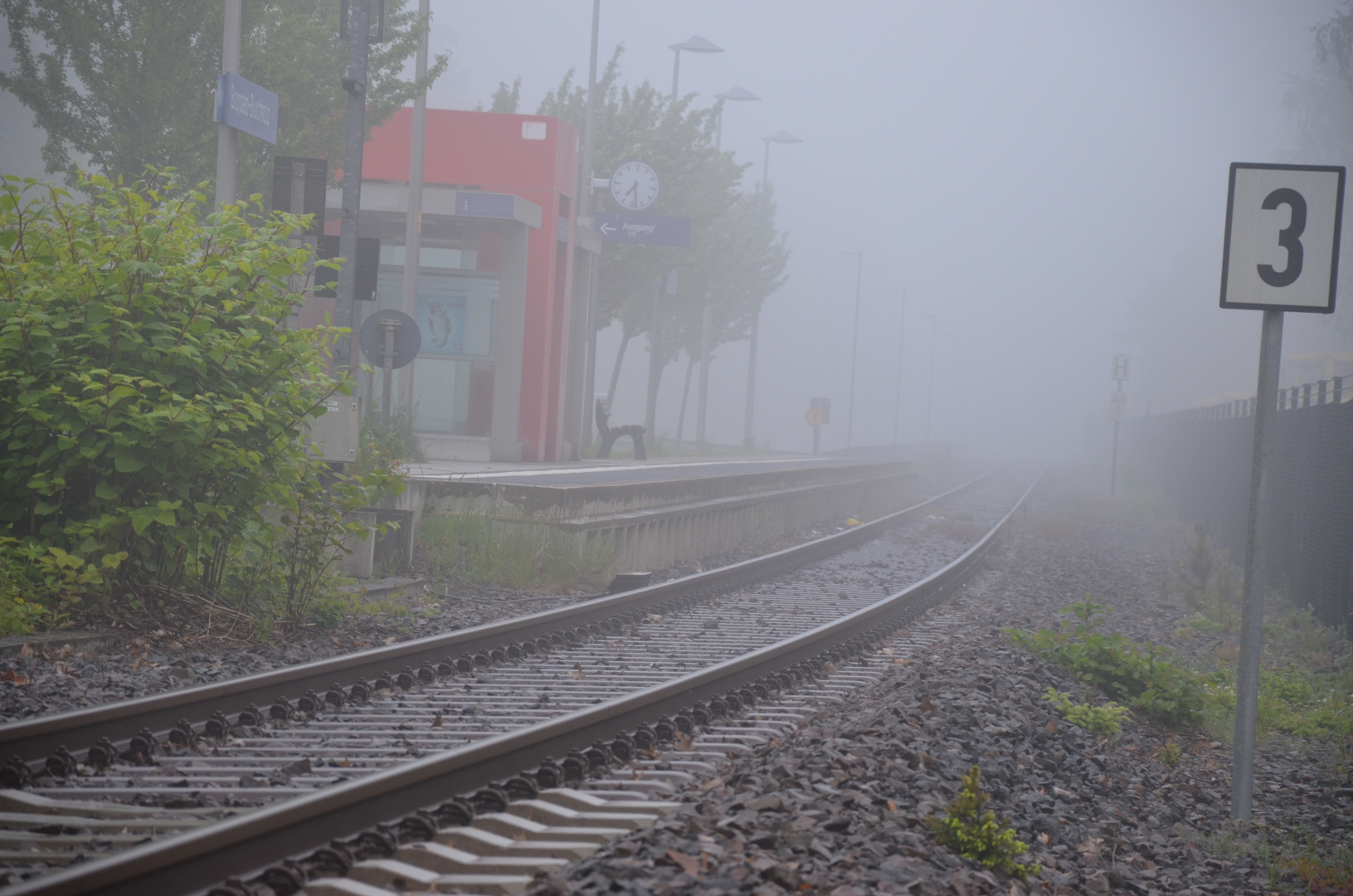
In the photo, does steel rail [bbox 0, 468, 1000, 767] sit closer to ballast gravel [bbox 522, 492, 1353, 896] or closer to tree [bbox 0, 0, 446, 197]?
ballast gravel [bbox 522, 492, 1353, 896]

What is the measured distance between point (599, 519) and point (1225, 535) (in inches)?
579

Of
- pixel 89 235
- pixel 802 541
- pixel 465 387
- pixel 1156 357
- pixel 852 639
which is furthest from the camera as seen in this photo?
pixel 1156 357

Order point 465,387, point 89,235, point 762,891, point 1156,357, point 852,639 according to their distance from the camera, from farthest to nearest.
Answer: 1. point 1156,357
2. point 465,387
3. point 852,639
4. point 89,235
5. point 762,891

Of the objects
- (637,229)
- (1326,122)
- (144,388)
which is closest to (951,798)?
(144,388)

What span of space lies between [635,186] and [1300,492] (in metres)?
17.7

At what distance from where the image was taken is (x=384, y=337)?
14.5m

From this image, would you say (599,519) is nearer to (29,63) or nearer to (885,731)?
(885,731)

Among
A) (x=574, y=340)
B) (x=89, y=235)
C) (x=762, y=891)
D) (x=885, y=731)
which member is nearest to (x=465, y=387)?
(x=574, y=340)

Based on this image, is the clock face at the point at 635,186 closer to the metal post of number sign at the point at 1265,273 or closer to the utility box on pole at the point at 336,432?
the utility box on pole at the point at 336,432

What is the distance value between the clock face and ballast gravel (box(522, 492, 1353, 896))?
21.0m

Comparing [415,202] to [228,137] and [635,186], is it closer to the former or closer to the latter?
[228,137]

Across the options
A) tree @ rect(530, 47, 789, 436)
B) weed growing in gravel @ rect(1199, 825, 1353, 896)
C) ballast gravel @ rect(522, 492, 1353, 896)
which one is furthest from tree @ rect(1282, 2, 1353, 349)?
weed growing in gravel @ rect(1199, 825, 1353, 896)

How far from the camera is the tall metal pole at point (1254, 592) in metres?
6.39

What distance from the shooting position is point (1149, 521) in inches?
1198
